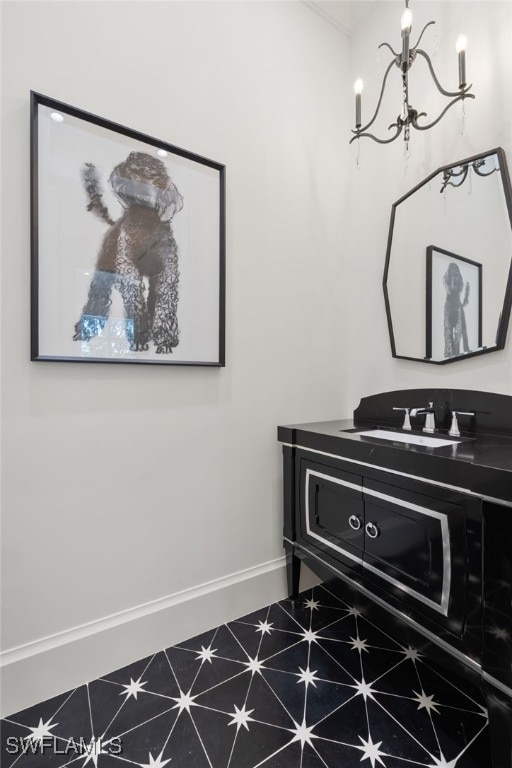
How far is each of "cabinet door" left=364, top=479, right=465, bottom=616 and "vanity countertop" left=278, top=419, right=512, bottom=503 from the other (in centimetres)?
9

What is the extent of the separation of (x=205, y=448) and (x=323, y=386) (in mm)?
776

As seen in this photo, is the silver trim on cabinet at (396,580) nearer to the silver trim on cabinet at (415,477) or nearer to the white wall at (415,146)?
the silver trim on cabinet at (415,477)

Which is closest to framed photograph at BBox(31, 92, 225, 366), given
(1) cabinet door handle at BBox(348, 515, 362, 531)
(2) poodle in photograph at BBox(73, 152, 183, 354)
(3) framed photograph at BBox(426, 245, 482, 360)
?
(2) poodle in photograph at BBox(73, 152, 183, 354)

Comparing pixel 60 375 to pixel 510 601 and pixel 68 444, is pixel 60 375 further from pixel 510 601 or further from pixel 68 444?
pixel 510 601

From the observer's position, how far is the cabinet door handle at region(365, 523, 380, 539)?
1.31 meters

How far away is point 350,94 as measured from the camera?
2129mm

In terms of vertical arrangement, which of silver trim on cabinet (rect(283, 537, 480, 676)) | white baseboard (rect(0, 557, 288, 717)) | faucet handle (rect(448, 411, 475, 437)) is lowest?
white baseboard (rect(0, 557, 288, 717))

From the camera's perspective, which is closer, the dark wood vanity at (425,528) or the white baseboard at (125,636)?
the dark wood vanity at (425,528)

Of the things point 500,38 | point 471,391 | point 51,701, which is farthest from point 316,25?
point 51,701

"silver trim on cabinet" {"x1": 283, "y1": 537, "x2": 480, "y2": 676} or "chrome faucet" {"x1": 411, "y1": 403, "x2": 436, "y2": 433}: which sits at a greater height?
"chrome faucet" {"x1": 411, "y1": 403, "x2": 436, "y2": 433}

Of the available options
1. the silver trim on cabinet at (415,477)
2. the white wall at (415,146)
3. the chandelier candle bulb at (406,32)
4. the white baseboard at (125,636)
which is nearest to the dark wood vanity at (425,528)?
the silver trim on cabinet at (415,477)

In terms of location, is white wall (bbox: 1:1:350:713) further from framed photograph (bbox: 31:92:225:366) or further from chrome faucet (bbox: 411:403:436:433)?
chrome faucet (bbox: 411:403:436:433)

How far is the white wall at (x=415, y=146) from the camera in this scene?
1.47m

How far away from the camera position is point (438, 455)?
1.10m
